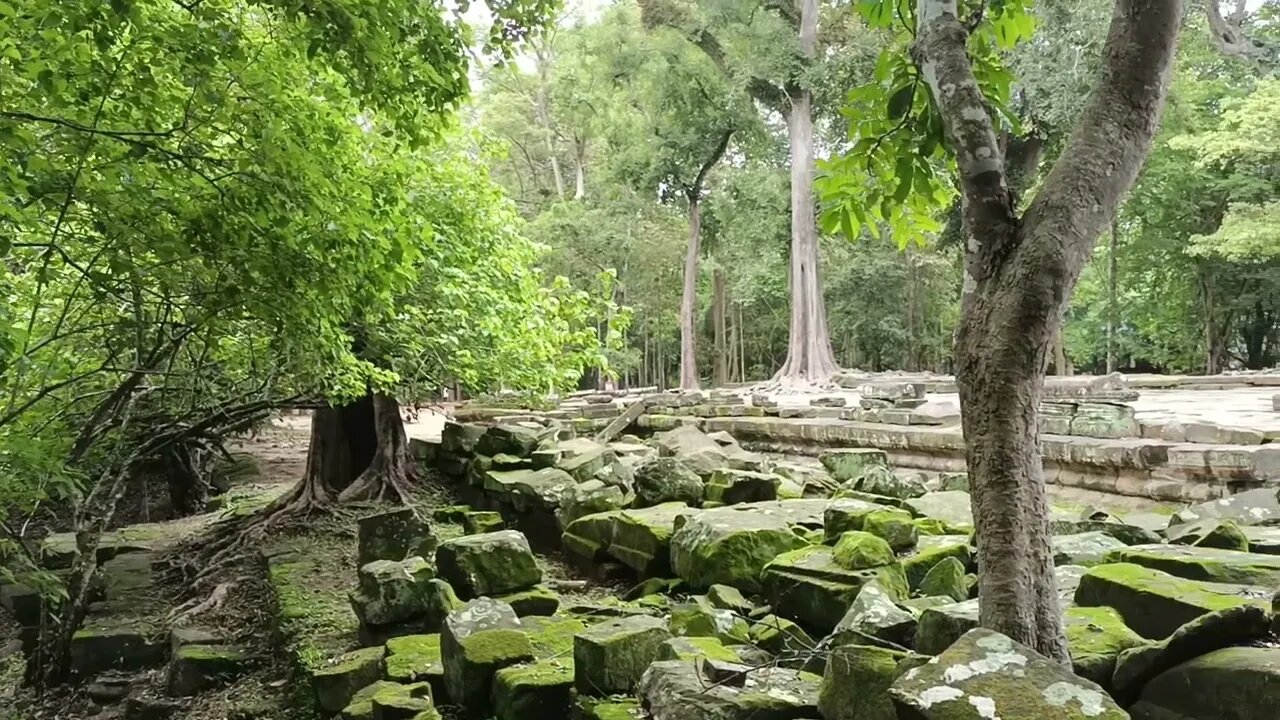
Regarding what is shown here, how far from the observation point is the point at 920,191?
3.12m

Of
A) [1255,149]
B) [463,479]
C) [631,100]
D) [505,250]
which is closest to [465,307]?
[505,250]

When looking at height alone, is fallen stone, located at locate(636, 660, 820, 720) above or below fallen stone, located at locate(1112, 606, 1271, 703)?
below

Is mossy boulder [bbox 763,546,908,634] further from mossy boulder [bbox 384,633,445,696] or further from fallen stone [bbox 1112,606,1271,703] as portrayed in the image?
mossy boulder [bbox 384,633,445,696]

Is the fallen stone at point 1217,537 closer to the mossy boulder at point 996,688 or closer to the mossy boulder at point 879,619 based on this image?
the mossy boulder at point 879,619

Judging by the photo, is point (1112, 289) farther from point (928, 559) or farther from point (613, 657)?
point (613, 657)

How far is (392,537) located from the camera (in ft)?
19.5

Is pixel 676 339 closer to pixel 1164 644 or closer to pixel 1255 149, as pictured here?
pixel 1255 149

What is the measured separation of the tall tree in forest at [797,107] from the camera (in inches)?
900

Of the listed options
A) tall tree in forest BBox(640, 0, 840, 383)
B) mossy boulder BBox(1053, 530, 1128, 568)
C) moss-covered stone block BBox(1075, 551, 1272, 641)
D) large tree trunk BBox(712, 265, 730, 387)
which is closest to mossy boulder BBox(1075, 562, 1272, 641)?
moss-covered stone block BBox(1075, 551, 1272, 641)

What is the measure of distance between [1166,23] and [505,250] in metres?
6.63

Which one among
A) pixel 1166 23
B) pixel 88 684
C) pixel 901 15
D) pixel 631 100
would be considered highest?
pixel 631 100

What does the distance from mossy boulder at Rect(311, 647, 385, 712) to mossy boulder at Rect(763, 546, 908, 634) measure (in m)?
1.93

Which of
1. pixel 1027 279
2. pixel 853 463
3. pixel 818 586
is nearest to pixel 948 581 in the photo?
pixel 818 586

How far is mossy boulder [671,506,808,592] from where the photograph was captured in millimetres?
4383
